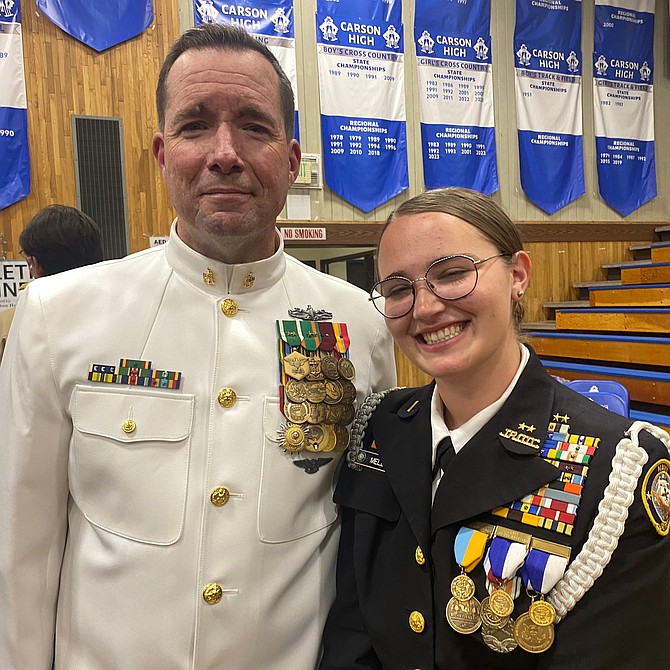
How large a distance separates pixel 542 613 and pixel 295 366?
2.23 feet

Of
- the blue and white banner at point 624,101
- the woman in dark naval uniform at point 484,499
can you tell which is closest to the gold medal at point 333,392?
the woman in dark naval uniform at point 484,499

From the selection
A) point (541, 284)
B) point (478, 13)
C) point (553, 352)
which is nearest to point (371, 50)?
point (478, 13)

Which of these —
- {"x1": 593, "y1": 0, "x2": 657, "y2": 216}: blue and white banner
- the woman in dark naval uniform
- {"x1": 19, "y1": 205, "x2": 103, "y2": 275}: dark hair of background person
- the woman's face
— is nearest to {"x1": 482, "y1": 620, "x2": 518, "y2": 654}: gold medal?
the woman in dark naval uniform

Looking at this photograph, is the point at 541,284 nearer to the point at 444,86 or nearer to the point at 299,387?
the point at 444,86

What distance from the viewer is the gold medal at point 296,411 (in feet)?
4.52

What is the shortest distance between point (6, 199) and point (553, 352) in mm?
4916

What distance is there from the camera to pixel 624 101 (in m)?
6.70

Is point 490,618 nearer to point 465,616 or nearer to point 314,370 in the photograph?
point 465,616

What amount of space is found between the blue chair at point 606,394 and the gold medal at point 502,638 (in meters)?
1.01

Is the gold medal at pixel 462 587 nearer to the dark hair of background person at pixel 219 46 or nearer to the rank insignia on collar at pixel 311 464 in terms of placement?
the rank insignia on collar at pixel 311 464

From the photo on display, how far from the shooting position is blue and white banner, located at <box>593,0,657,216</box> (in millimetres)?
6582

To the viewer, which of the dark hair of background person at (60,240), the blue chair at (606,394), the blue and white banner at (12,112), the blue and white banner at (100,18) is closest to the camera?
the blue chair at (606,394)

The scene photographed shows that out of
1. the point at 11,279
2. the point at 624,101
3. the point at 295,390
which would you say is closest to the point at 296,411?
the point at 295,390

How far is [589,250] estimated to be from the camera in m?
6.75
